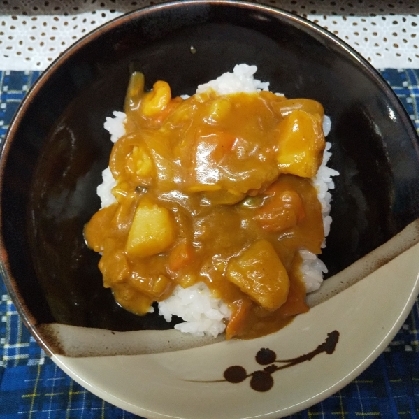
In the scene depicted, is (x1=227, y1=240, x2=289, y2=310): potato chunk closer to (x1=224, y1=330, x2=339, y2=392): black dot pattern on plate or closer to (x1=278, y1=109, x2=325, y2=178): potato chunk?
(x1=224, y1=330, x2=339, y2=392): black dot pattern on plate

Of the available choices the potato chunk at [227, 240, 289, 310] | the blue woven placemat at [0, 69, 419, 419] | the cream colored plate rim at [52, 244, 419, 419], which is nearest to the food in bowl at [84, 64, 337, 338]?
the potato chunk at [227, 240, 289, 310]

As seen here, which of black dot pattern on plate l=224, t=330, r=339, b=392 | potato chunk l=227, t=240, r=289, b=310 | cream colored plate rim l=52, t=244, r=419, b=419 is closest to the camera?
cream colored plate rim l=52, t=244, r=419, b=419

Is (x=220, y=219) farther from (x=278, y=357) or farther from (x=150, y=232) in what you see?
(x=278, y=357)

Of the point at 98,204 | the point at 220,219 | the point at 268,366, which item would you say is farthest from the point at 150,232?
the point at 268,366

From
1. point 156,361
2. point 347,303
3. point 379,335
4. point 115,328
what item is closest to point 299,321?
point 347,303

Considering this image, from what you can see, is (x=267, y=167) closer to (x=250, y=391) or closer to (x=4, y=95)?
(x=250, y=391)

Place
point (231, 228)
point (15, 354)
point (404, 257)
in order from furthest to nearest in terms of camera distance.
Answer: point (15, 354) < point (231, 228) < point (404, 257)
